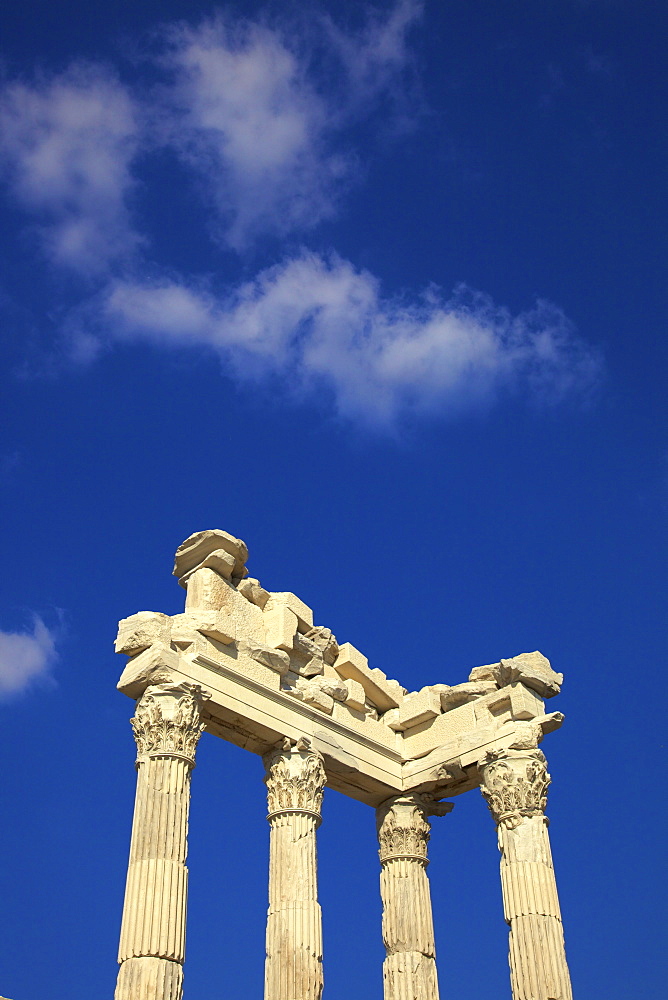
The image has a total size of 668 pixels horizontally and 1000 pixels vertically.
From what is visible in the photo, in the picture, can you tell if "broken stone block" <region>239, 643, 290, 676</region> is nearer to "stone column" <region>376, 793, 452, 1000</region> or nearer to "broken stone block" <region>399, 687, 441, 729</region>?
"broken stone block" <region>399, 687, 441, 729</region>

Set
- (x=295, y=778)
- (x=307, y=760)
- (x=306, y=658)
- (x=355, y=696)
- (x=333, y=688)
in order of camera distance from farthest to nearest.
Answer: (x=355, y=696), (x=306, y=658), (x=333, y=688), (x=307, y=760), (x=295, y=778)

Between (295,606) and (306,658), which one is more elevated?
(295,606)

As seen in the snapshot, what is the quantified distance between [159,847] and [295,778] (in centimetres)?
362

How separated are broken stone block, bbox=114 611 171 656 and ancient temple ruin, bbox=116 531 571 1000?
0.10ft

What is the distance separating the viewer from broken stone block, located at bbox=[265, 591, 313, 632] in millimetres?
21859

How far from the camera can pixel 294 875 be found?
1961 cm

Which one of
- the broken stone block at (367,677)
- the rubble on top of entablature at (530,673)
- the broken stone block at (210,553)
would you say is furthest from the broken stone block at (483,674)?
the broken stone block at (210,553)

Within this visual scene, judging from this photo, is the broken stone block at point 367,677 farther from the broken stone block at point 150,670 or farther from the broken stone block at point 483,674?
the broken stone block at point 150,670

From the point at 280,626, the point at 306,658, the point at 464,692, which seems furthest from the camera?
the point at 464,692

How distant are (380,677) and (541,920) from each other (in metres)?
6.05

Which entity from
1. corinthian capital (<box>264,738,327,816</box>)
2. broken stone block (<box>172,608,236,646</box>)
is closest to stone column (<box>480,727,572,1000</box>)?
corinthian capital (<box>264,738,327,816</box>)

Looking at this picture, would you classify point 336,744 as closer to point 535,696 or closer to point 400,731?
point 400,731

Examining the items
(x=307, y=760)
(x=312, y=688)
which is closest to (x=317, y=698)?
(x=312, y=688)

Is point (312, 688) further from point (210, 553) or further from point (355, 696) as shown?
point (210, 553)
